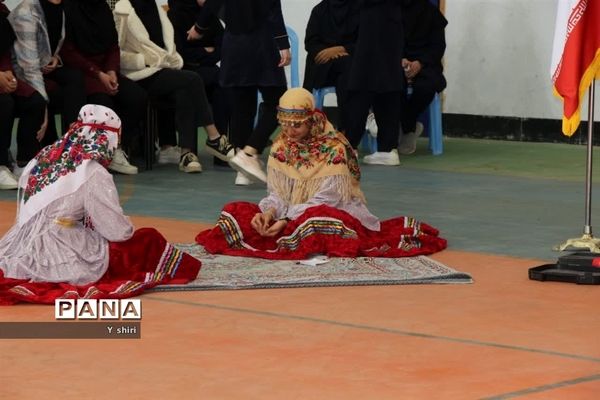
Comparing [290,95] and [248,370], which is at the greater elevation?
[290,95]

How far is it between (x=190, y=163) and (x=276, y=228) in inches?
141

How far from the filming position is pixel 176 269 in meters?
6.38

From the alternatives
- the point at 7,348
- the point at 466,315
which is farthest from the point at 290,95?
the point at 7,348

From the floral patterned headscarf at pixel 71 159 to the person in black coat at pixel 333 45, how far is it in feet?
17.6

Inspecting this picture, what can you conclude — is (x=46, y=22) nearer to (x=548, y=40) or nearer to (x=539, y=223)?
(x=539, y=223)

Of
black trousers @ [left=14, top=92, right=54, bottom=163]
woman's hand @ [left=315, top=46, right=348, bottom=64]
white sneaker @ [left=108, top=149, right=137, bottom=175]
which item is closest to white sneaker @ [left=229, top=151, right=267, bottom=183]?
white sneaker @ [left=108, top=149, right=137, bottom=175]

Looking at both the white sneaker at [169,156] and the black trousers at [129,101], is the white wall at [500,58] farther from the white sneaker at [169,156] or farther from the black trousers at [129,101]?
the black trousers at [129,101]

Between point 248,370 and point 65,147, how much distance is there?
1.79 m

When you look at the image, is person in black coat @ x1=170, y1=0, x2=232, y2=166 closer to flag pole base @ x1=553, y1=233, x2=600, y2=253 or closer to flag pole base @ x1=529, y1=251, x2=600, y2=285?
flag pole base @ x1=553, y1=233, x2=600, y2=253

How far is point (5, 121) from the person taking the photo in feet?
31.8

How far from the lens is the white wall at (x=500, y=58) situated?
12.9m

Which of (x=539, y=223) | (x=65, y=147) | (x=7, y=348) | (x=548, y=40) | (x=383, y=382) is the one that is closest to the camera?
(x=383, y=382)

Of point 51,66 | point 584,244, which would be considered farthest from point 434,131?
point 584,244

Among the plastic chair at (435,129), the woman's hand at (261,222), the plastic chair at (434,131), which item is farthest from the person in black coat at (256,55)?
the woman's hand at (261,222)
